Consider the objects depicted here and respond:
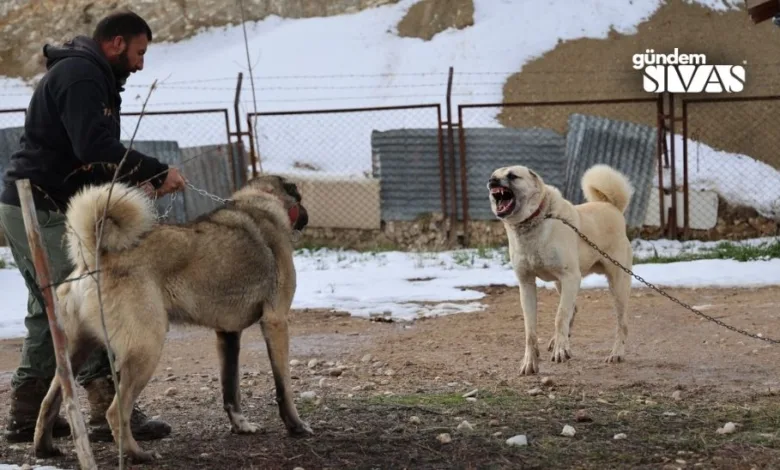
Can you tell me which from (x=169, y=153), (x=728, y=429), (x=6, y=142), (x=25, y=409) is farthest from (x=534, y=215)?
(x=6, y=142)

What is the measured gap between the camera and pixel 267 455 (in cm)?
454

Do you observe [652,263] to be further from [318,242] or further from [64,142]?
[64,142]

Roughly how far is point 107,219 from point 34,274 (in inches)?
28.1

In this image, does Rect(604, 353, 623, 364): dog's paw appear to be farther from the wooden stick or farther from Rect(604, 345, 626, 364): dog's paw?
the wooden stick

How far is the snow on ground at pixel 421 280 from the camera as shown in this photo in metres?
10.1

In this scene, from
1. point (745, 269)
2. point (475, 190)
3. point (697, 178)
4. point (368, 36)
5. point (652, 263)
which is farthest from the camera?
point (368, 36)

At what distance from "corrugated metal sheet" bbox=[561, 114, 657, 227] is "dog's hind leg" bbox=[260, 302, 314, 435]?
1049 cm

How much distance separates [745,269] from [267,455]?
7.79 meters

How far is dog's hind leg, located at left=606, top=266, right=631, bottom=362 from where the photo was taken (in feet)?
23.3

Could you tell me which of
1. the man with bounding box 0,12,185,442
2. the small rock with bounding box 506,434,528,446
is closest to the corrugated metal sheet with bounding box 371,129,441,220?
the man with bounding box 0,12,185,442

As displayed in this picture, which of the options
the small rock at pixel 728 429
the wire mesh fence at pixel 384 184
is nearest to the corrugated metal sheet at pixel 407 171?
the wire mesh fence at pixel 384 184

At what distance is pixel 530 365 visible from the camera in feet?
21.8

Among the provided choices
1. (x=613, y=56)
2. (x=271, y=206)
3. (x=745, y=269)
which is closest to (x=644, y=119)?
(x=613, y=56)

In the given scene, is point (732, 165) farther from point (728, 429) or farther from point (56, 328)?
point (56, 328)
